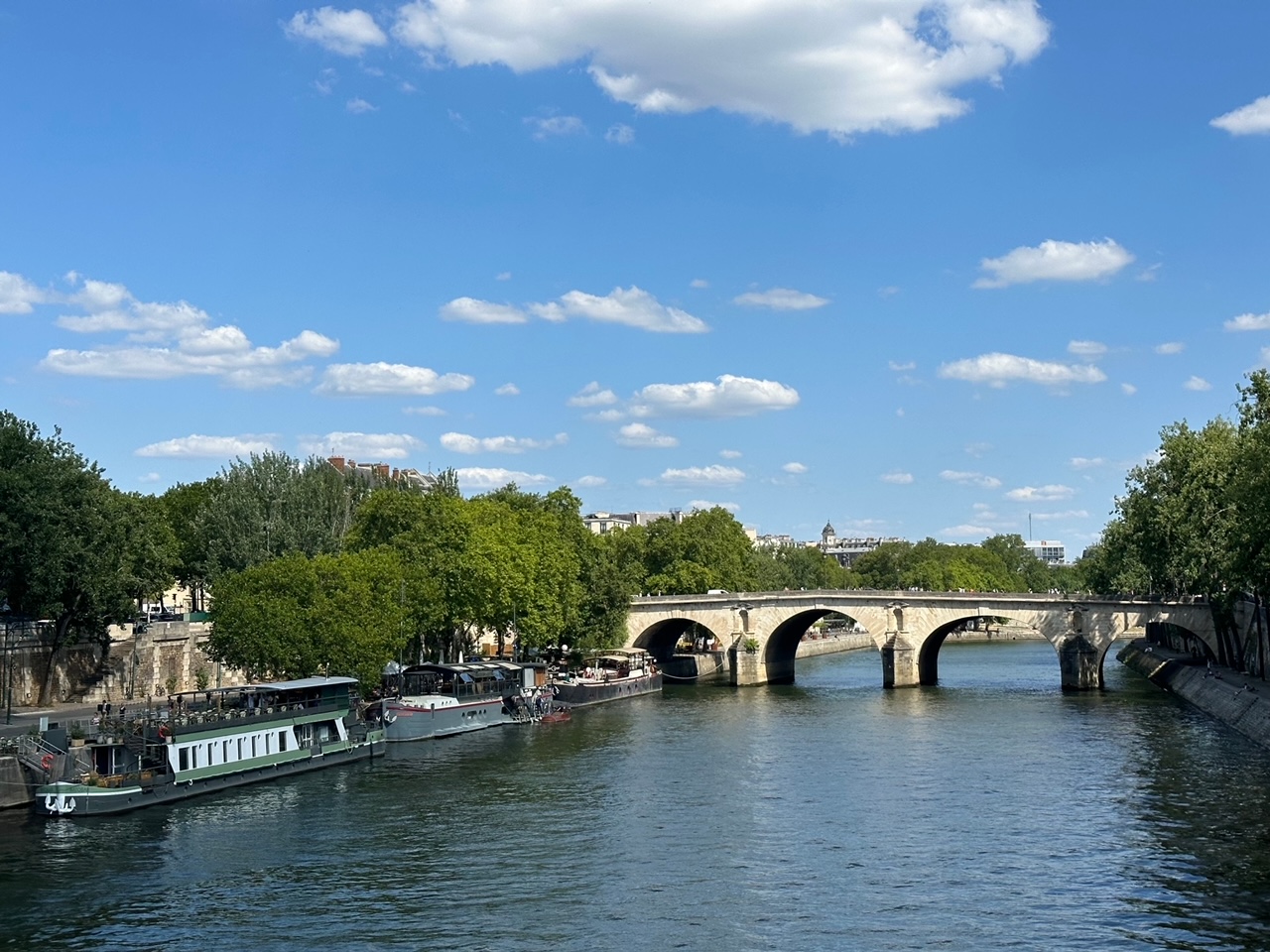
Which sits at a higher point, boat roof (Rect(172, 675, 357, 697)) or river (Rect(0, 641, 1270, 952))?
boat roof (Rect(172, 675, 357, 697))

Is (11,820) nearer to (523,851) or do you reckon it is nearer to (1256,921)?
(523,851)

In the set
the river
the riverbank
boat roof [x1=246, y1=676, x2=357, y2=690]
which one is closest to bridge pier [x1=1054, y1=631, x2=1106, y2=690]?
the riverbank

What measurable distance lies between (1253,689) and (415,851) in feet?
142

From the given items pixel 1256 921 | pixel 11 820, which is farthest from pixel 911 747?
pixel 11 820

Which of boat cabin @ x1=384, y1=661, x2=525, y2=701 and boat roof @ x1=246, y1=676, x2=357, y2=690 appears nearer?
boat roof @ x1=246, y1=676, x2=357, y2=690

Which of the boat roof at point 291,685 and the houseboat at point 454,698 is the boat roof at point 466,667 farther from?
the boat roof at point 291,685

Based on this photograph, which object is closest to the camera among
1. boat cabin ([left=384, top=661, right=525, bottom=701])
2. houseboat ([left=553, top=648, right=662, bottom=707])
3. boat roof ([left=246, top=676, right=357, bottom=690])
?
boat roof ([left=246, top=676, right=357, bottom=690])

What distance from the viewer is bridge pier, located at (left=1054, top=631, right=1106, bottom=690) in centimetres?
8450

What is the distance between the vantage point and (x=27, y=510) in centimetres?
6128

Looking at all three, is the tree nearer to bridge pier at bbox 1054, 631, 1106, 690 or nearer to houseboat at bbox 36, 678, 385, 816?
houseboat at bbox 36, 678, 385, 816

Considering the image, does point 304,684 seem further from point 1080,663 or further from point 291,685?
point 1080,663

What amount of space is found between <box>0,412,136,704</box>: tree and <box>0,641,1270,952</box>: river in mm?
17035

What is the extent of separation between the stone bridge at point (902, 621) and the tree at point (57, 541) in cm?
4285

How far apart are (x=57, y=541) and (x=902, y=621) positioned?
5443cm
